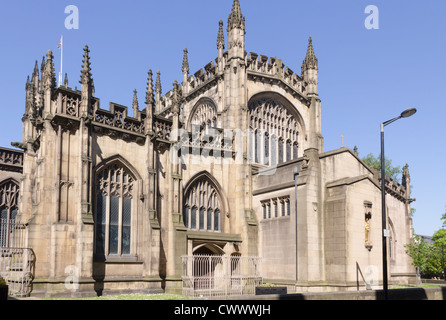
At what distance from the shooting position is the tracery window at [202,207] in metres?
30.5

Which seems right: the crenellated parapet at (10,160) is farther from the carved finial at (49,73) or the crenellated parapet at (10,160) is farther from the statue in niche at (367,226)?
the statue in niche at (367,226)

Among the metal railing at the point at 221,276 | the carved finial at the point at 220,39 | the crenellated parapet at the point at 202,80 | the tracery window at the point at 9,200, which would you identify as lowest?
the metal railing at the point at 221,276

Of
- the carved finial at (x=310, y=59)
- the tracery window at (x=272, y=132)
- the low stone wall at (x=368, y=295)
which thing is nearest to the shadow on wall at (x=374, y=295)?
the low stone wall at (x=368, y=295)

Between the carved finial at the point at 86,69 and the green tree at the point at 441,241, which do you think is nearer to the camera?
the carved finial at the point at 86,69

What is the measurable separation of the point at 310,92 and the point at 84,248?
2609 cm

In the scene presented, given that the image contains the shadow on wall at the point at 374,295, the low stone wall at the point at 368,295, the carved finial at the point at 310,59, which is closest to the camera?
the low stone wall at the point at 368,295

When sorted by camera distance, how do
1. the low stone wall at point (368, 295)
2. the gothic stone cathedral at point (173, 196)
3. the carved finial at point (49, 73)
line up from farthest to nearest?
the carved finial at point (49, 73)
the gothic stone cathedral at point (173, 196)
the low stone wall at point (368, 295)

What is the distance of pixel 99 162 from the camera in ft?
84.5

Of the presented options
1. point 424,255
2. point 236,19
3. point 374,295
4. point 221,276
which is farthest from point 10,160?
point 424,255

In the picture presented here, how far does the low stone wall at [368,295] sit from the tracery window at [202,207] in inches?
526

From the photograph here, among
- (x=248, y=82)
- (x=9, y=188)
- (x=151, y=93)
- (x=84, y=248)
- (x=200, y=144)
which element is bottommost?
(x=84, y=248)
